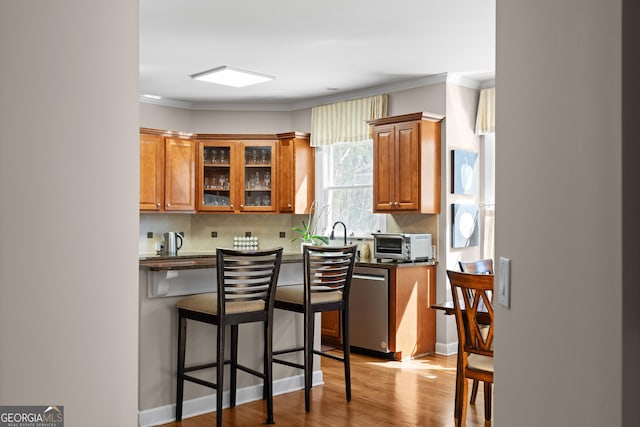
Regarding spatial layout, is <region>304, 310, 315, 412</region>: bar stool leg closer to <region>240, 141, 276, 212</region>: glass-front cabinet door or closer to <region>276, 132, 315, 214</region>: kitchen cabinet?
<region>276, 132, 315, 214</region>: kitchen cabinet

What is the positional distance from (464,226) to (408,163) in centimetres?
85

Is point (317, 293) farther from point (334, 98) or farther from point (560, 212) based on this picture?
point (334, 98)

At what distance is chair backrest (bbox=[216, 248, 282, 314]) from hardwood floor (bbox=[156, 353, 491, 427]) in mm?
776

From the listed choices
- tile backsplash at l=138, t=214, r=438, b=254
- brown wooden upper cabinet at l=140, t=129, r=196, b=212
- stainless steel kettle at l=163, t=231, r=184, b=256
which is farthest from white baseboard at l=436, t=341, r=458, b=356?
brown wooden upper cabinet at l=140, t=129, r=196, b=212

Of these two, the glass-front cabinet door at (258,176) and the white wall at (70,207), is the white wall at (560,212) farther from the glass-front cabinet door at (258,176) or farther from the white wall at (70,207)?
the glass-front cabinet door at (258,176)

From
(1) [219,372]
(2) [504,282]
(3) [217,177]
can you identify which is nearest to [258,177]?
(3) [217,177]

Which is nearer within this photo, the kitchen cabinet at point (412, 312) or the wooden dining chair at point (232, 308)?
the wooden dining chair at point (232, 308)

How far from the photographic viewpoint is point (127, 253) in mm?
1909

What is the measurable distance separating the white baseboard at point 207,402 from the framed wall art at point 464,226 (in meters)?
2.10

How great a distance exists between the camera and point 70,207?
174 centimetres

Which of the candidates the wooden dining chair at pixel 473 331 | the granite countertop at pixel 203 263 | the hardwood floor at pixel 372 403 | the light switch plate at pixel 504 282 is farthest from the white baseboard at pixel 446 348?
the light switch plate at pixel 504 282

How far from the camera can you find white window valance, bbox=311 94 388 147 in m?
6.54

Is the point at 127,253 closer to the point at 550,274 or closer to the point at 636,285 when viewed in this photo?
the point at 550,274

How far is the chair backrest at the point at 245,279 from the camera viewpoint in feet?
11.8
